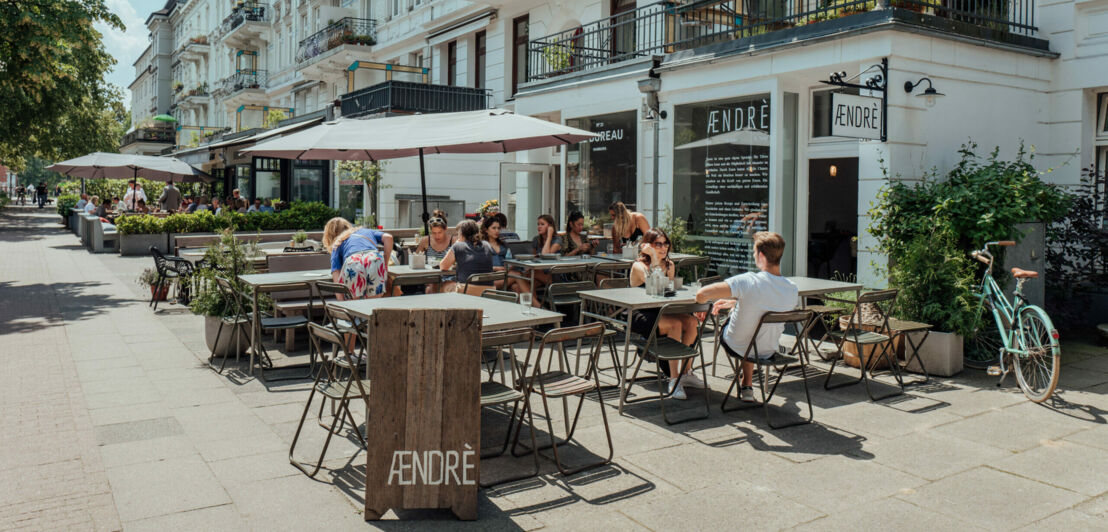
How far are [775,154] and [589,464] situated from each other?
663cm

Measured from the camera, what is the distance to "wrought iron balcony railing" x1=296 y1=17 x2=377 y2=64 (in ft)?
90.6

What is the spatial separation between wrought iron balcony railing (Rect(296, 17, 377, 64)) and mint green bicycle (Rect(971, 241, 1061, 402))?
24055mm

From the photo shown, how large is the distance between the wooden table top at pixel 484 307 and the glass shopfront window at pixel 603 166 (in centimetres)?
685

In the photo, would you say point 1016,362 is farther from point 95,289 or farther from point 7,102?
point 7,102

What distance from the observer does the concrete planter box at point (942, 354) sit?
7.38 meters

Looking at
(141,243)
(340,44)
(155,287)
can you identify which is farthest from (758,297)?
(340,44)

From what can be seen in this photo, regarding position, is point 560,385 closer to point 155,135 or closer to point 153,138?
point 153,138

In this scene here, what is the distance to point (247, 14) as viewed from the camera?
38.3m

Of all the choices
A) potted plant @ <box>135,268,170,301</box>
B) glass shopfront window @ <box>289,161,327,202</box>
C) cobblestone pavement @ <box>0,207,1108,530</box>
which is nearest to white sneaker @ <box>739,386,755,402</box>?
cobblestone pavement @ <box>0,207,1108,530</box>

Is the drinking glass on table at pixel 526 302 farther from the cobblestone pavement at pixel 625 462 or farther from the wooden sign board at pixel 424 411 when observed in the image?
the wooden sign board at pixel 424 411

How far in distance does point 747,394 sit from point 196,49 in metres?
51.3

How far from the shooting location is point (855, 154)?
1044 centimetres

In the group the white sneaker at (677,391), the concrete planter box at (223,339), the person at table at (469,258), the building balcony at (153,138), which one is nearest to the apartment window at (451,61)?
the person at table at (469,258)

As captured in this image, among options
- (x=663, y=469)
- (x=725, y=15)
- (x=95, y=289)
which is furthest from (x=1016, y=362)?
(x=95, y=289)
